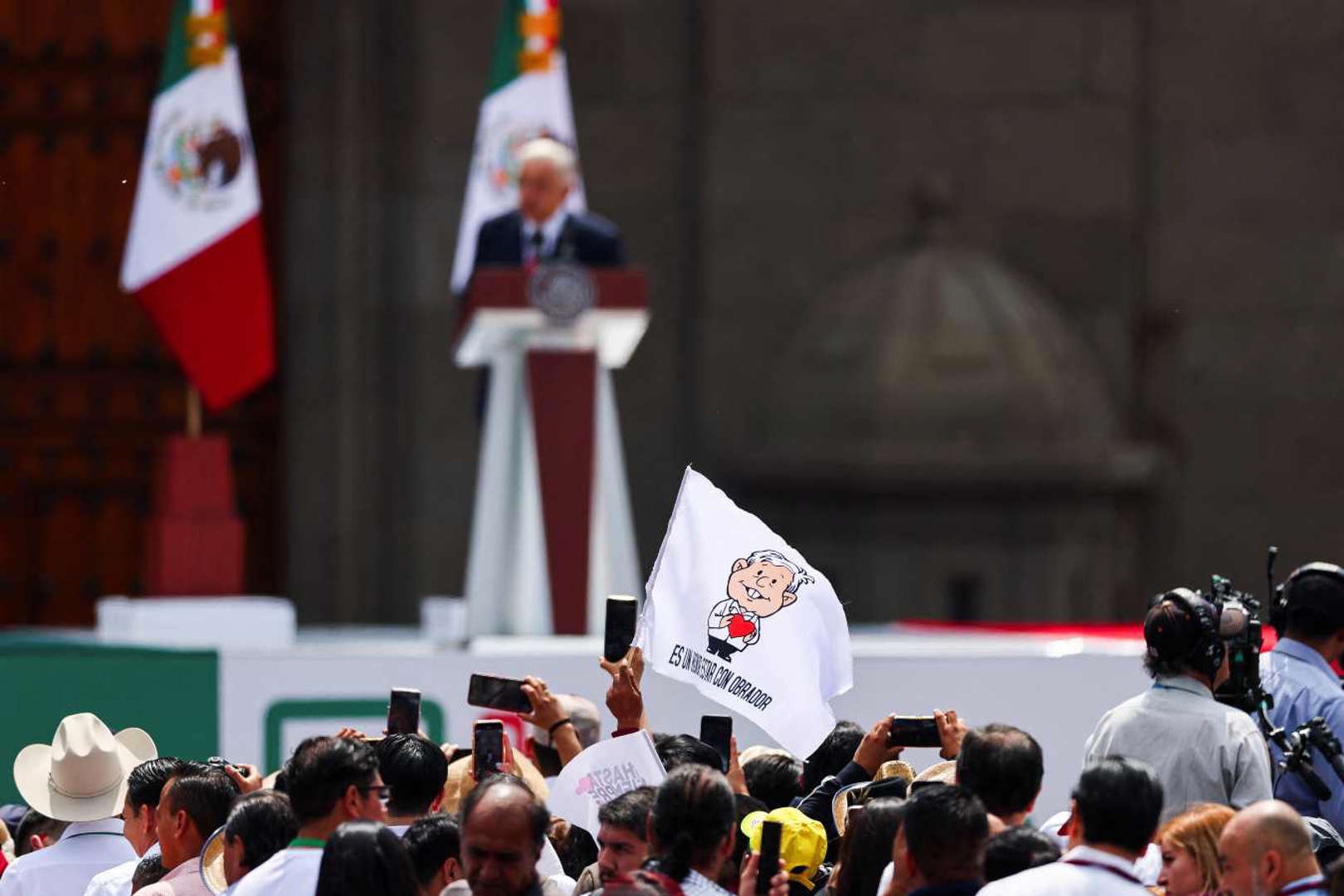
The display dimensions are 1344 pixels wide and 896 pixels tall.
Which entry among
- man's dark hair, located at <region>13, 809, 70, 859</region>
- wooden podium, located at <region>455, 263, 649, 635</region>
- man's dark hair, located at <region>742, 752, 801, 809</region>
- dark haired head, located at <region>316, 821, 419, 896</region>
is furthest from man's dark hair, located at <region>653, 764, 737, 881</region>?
wooden podium, located at <region>455, 263, 649, 635</region>

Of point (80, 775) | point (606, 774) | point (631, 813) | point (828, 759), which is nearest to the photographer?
point (631, 813)

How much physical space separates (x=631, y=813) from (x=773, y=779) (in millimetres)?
1518

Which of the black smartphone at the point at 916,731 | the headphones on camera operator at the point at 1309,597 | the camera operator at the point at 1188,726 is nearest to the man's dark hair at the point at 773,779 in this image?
the black smartphone at the point at 916,731

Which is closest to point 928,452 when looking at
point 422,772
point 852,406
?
point 852,406

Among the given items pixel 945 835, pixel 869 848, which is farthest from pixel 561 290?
pixel 945 835

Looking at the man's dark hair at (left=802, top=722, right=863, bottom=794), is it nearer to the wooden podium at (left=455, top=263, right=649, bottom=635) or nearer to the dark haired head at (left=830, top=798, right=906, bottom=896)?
the dark haired head at (left=830, top=798, right=906, bottom=896)

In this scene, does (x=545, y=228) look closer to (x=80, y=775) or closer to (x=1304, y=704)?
(x=80, y=775)

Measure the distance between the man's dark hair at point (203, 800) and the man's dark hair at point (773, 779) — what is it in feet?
4.94

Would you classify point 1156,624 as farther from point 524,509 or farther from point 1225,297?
point 1225,297

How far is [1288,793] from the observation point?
22.2 feet

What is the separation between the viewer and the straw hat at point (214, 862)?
5895 mm

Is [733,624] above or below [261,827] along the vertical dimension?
above

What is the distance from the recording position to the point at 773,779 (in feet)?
22.9

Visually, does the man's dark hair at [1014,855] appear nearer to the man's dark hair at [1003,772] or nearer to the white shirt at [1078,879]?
the white shirt at [1078,879]
